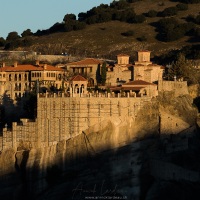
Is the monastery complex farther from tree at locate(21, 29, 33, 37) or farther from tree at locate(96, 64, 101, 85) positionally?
tree at locate(21, 29, 33, 37)

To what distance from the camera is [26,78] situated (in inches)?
4230

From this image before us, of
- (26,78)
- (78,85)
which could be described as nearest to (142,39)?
(26,78)

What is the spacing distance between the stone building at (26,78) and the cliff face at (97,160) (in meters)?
13.6

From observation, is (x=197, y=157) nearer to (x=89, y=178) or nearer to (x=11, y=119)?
(x=89, y=178)

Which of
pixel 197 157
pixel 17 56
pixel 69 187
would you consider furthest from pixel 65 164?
pixel 17 56

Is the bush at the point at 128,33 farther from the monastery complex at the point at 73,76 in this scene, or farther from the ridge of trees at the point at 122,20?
the monastery complex at the point at 73,76

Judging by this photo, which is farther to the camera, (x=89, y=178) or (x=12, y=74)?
(x=12, y=74)

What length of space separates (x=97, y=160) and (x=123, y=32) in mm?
47666

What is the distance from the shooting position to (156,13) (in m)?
145

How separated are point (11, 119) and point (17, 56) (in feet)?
83.6

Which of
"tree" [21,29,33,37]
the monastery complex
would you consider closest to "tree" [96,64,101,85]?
the monastery complex

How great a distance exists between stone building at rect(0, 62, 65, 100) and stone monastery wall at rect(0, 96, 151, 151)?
452 inches

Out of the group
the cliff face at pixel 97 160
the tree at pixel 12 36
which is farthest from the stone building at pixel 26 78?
the tree at pixel 12 36

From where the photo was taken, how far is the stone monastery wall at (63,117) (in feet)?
301
